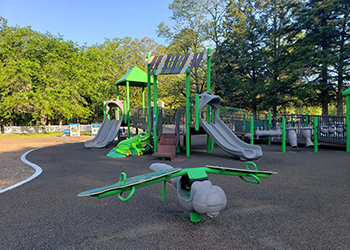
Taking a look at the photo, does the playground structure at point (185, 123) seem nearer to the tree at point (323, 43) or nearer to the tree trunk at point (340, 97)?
the tree trunk at point (340, 97)

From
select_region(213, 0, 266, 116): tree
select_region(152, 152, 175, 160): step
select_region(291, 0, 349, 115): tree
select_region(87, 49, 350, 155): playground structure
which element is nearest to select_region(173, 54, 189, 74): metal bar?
select_region(87, 49, 350, 155): playground structure

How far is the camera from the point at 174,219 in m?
3.38

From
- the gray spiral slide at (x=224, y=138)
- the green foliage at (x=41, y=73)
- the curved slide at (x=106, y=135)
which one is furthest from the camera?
the green foliage at (x=41, y=73)

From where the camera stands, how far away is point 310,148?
11680mm

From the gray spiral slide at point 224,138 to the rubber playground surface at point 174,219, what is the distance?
2906 millimetres

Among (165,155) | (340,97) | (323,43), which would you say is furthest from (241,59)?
(165,155)

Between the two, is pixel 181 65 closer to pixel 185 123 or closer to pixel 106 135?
pixel 185 123

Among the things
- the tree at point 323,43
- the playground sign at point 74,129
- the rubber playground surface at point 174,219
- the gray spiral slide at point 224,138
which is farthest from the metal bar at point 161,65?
the playground sign at point 74,129

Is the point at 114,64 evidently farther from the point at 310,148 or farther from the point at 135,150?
the point at 310,148

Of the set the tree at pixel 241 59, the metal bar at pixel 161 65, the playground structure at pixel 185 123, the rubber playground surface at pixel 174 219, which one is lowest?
the rubber playground surface at pixel 174 219

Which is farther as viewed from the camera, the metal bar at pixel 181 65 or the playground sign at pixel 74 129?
the playground sign at pixel 74 129

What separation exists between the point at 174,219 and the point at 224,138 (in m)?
6.09

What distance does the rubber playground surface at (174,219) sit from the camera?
276 centimetres

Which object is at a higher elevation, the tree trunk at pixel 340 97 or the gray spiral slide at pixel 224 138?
the tree trunk at pixel 340 97
